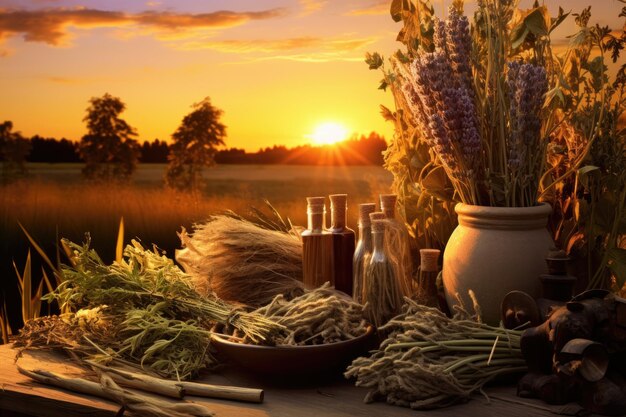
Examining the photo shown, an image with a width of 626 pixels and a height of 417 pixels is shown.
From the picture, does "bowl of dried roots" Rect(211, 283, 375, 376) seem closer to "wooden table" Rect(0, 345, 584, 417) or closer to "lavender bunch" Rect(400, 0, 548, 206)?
"wooden table" Rect(0, 345, 584, 417)

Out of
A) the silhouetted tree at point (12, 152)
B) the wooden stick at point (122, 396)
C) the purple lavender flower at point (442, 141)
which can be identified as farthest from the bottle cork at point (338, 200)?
the silhouetted tree at point (12, 152)

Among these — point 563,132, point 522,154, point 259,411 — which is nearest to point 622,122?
point 563,132

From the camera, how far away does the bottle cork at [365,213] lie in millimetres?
1931

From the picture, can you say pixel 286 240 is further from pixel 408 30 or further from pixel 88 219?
pixel 88 219

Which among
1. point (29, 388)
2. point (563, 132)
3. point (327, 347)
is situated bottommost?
point (29, 388)

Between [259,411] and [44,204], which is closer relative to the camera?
[259,411]

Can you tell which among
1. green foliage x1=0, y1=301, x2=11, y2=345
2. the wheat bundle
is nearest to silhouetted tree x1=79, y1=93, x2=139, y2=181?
green foliage x1=0, y1=301, x2=11, y2=345

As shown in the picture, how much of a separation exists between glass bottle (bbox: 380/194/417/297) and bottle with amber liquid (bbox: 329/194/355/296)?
0.14m

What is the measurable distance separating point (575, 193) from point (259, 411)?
1.03 metres

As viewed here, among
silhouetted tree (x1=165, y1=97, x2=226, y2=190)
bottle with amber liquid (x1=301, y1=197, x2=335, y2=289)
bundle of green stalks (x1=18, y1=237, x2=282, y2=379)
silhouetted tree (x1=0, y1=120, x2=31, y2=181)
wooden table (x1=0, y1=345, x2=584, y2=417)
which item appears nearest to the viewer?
wooden table (x1=0, y1=345, x2=584, y2=417)

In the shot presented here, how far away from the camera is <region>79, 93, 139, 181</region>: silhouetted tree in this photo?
6.02 m

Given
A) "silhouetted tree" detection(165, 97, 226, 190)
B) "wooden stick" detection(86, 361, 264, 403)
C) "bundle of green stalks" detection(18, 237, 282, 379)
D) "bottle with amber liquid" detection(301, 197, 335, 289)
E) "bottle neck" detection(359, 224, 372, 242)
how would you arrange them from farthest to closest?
"silhouetted tree" detection(165, 97, 226, 190) → "bottle with amber liquid" detection(301, 197, 335, 289) → "bottle neck" detection(359, 224, 372, 242) → "bundle of green stalks" detection(18, 237, 282, 379) → "wooden stick" detection(86, 361, 264, 403)

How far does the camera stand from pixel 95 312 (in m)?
2.09

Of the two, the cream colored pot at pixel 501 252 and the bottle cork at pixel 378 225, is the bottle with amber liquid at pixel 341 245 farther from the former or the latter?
the cream colored pot at pixel 501 252
